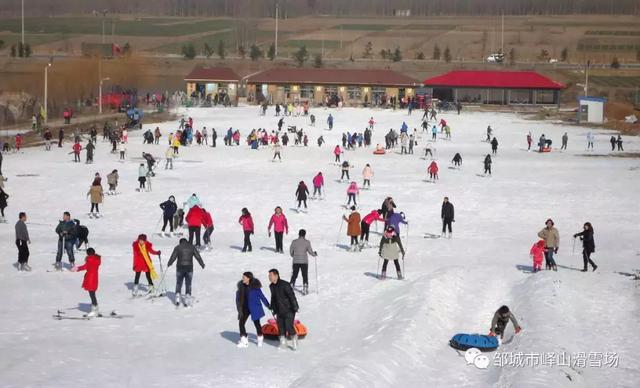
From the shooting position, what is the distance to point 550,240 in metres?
22.6

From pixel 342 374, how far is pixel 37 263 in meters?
10.3

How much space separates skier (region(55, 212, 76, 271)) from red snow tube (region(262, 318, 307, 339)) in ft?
20.1

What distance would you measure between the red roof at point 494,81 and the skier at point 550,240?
6759cm

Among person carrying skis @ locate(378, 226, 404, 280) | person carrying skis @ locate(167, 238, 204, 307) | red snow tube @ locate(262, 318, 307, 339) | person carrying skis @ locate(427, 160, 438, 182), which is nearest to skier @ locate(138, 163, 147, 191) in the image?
person carrying skis @ locate(427, 160, 438, 182)

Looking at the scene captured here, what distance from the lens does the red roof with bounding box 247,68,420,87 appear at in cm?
8961

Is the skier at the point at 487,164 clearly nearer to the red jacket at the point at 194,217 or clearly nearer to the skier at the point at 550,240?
the skier at the point at 550,240

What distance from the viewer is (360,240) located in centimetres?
2538

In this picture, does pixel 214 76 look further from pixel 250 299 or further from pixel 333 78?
pixel 250 299

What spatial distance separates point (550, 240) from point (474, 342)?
7020mm

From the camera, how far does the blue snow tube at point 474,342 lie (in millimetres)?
16047

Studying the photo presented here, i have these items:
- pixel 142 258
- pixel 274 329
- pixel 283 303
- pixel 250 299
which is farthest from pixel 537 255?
pixel 250 299

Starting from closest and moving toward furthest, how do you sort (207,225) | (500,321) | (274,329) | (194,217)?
(274,329) < (500,321) < (194,217) < (207,225)

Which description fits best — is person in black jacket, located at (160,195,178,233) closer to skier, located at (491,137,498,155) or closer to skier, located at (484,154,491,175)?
skier, located at (484,154,491,175)

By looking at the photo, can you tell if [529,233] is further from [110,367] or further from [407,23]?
[407,23]
